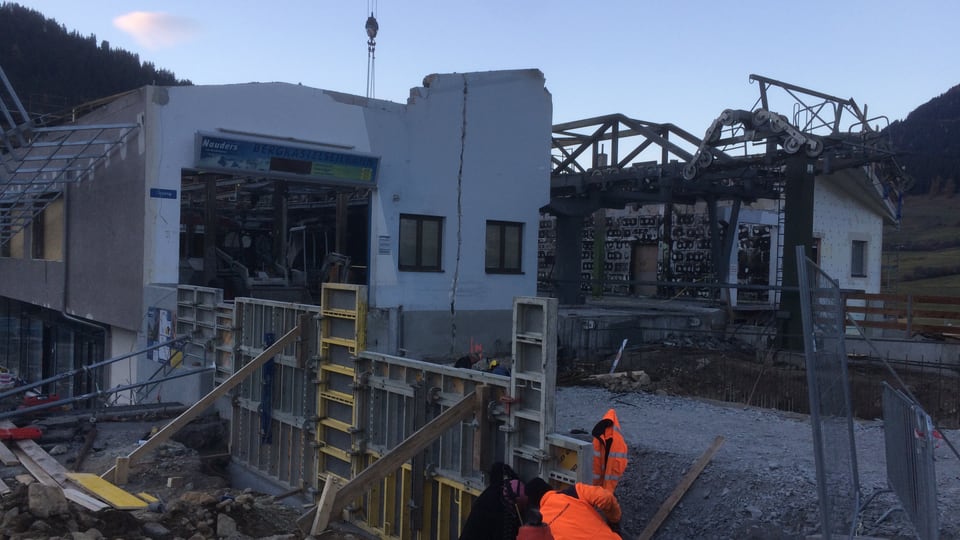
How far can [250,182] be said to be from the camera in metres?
21.6

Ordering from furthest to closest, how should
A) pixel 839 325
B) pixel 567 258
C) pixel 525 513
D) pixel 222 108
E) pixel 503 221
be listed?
pixel 567 258
pixel 503 221
pixel 222 108
pixel 839 325
pixel 525 513

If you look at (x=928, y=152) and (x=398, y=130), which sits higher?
(x=928, y=152)

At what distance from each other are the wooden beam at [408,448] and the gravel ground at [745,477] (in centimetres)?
244

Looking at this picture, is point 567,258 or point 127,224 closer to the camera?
point 127,224

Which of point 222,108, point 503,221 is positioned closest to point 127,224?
point 222,108

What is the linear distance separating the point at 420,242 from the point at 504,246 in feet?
8.04

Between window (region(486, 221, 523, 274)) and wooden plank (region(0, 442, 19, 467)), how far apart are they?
11156 mm

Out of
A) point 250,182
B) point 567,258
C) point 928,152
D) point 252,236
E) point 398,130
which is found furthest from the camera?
point 928,152

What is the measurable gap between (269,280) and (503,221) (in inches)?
245

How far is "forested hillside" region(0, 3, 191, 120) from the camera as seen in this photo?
59.6 metres

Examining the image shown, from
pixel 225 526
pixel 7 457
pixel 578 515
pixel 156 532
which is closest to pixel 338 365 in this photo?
pixel 225 526

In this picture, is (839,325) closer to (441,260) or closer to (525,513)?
(525,513)

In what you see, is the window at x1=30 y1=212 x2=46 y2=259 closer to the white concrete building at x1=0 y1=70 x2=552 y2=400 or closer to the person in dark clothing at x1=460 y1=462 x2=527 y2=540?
the white concrete building at x1=0 y1=70 x2=552 y2=400

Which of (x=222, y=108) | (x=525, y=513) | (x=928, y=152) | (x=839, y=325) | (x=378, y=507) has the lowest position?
(x=378, y=507)
